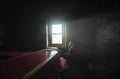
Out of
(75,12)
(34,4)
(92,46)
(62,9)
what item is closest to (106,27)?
(92,46)

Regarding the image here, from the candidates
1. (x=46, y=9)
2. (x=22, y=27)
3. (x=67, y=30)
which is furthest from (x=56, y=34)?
(x=22, y=27)

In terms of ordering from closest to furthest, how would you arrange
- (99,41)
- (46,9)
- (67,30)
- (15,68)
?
(15,68) < (99,41) < (46,9) < (67,30)

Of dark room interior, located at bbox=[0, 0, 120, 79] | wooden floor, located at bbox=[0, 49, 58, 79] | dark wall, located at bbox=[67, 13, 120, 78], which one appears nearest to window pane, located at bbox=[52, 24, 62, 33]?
dark room interior, located at bbox=[0, 0, 120, 79]

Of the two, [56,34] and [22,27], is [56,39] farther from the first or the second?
[22,27]

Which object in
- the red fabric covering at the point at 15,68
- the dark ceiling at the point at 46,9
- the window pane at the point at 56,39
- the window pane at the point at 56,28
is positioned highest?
the dark ceiling at the point at 46,9

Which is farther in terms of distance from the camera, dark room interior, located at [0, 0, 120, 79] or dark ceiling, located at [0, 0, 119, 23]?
dark ceiling, located at [0, 0, 119, 23]

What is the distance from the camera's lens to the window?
417 centimetres

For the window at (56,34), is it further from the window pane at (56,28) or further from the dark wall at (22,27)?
the dark wall at (22,27)

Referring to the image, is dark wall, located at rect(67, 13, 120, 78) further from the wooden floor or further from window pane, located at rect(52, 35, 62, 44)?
the wooden floor

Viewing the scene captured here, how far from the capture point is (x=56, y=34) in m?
4.20

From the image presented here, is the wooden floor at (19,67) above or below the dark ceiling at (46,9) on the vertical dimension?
below

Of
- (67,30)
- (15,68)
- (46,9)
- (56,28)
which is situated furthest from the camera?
(56,28)

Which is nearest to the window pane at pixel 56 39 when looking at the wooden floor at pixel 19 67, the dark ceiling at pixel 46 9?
the dark ceiling at pixel 46 9

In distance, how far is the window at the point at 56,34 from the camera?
4168mm
